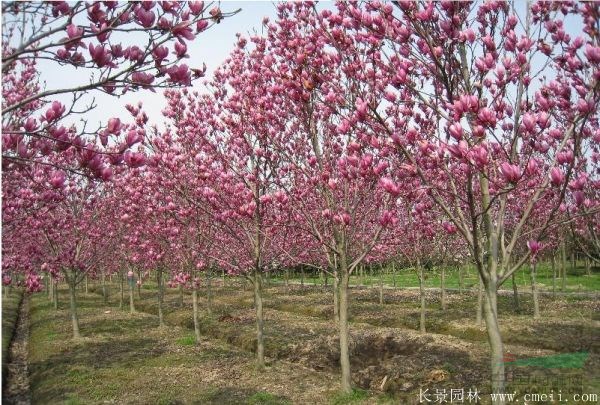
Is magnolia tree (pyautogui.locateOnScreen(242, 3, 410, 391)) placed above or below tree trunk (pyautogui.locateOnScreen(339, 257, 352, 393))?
above

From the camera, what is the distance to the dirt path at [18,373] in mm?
10883

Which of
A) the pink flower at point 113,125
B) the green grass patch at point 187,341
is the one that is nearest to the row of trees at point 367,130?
the pink flower at point 113,125

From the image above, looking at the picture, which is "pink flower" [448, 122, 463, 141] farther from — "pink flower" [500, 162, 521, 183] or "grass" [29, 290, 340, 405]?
"grass" [29, 290, 340, 405]

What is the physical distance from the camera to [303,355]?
43.6ft

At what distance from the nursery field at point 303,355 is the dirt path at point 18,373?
0.92ft

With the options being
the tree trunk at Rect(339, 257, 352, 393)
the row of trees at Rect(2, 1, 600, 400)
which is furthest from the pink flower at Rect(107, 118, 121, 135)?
the tree trunk at Rect(339, 257, 352, 393)

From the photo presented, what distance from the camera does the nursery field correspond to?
971 cm

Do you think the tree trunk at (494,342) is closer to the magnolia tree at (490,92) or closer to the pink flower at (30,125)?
the magnolia tree at (490,92)

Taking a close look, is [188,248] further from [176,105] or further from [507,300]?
[507,300]

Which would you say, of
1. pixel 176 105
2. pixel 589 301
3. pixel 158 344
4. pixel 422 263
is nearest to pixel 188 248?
pixel 158 344

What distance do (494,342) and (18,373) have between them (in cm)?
1359

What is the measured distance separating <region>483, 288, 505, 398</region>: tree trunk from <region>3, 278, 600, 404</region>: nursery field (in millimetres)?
3833

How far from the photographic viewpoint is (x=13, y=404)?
10.5 metres

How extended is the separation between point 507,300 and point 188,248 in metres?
17.5
